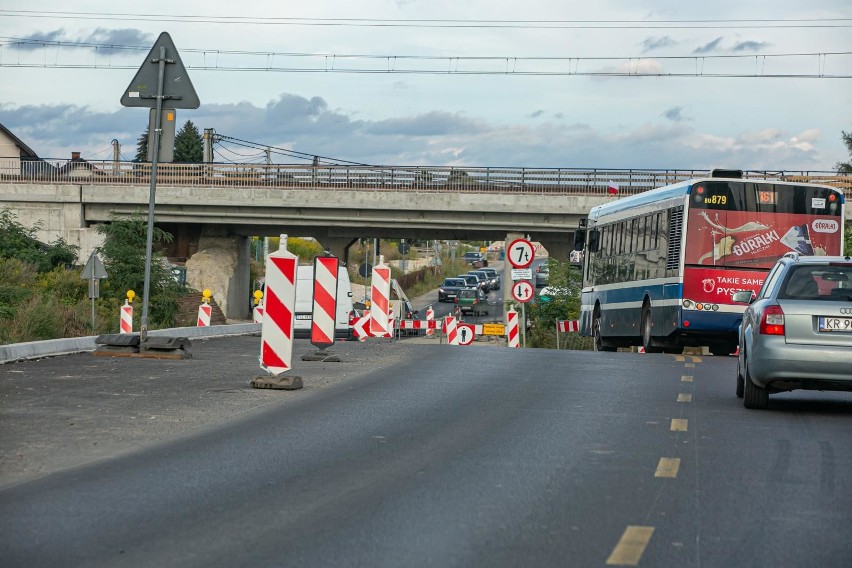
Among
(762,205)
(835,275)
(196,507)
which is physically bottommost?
(196,507)

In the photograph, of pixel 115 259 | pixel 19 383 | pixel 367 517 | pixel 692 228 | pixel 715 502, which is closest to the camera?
pixel 367 517

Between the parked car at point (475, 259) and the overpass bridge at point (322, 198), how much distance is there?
115 m

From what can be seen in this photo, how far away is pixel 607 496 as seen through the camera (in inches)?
336

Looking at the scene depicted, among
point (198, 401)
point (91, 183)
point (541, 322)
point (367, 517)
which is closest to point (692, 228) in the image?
point (198, 401)

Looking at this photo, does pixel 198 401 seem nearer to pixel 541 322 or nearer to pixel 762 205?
pixel 762 205

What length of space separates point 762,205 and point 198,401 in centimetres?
1376

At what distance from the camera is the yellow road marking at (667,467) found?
31.0 feet

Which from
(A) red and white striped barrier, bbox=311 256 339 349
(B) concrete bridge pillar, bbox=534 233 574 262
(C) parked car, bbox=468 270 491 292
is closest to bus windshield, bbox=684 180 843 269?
(A) red and white striped barrier, bbox=311 256 339 349

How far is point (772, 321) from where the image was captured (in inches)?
543

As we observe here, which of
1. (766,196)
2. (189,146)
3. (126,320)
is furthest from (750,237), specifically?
(189,146)

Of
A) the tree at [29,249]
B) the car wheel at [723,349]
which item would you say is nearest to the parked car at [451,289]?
the tree at [29,249]

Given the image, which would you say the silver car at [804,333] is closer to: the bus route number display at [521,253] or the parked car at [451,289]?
the bus route number display at [521,253]

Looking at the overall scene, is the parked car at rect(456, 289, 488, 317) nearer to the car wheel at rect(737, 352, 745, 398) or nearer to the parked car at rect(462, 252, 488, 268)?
the car wheel at rect(737, 352, 745, 398)

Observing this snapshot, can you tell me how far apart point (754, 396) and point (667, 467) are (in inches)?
182
